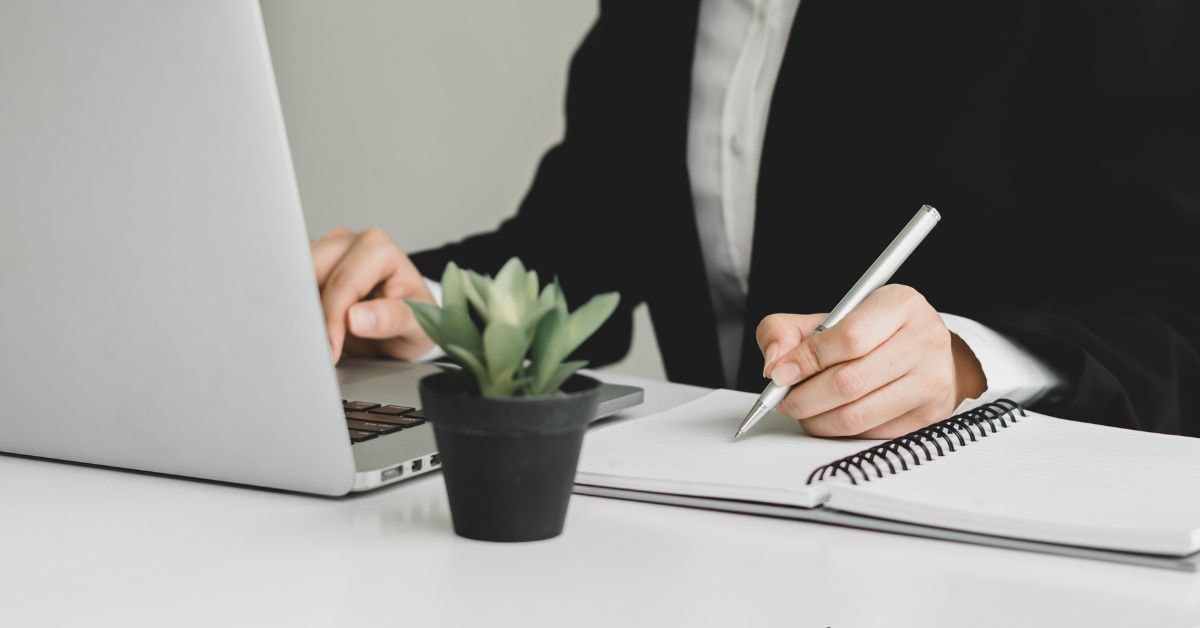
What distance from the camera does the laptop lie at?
0.62 meters

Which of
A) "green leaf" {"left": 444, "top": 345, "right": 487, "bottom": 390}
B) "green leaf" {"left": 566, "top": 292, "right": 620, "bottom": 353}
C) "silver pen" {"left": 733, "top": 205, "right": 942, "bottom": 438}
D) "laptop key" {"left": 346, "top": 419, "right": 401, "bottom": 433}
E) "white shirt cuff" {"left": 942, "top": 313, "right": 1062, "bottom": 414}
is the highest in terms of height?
"green leaf" {"left": 566, "top": 292, "right": 620, "bottom": 353}

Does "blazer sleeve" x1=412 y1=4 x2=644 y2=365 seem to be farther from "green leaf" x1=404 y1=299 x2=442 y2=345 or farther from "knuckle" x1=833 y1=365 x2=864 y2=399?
"green leaf" x1=404 y1=299 x2=442 y2=345

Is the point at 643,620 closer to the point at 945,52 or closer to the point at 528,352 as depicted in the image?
the point at 528,352

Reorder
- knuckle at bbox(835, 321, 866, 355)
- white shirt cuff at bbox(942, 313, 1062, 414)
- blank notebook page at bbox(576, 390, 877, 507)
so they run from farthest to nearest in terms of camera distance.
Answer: white shirt cuff at bbox(942, 313, 1062, 414) → knuckle at bbox(835, 321, 866, 355) → blank notebook page at bbox(576, 390, 877, 507)

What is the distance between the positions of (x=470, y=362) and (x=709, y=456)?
0.23 m

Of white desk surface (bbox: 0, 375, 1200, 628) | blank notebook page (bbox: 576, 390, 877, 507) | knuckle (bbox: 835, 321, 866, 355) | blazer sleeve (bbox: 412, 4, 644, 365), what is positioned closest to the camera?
white desk surface (bbox: 0, 375, 1200, 628)

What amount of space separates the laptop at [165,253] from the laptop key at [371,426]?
0.05 metres

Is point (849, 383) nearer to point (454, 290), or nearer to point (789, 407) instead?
point (789, 407)

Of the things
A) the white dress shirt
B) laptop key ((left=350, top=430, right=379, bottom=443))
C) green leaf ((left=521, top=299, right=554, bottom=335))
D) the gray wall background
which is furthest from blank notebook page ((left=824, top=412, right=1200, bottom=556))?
the gray wall background

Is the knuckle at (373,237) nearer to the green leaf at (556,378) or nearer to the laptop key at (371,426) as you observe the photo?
the laptop key at (371,426)

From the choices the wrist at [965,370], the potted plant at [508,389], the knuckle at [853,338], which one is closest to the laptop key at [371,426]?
the potted plant at [508,389]

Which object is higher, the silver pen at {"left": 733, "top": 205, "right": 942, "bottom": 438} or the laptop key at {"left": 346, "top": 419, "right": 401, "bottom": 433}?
the silver pen at {"left": 733, "top": 205, "right": 942, "bottom": 438}

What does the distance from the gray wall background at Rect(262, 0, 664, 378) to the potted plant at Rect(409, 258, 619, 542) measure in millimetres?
2542

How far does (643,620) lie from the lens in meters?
0.52
